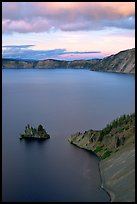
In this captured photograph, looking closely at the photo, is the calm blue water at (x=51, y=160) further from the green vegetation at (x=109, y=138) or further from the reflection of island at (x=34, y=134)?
the green vegetation at (x=109, y=138)

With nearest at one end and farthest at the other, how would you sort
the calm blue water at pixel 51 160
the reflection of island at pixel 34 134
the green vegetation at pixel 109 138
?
the calm blue water at pixel 51 160 < the green vegetation at pixel 109 138 < the reflection of island at pixel 34 134

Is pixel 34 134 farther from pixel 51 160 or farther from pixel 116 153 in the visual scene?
pixel 116 153

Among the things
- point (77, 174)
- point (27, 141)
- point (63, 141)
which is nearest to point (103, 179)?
point (77, 174)

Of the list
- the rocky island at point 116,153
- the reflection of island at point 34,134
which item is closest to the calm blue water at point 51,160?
the rocky island at point 116,153

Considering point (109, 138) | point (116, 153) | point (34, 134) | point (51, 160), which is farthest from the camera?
point (34, 134)

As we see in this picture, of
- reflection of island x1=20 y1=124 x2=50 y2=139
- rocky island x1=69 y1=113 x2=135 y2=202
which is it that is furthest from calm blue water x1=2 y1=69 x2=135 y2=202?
reflection of island x1=20 y1=124 x2=50 y2=139

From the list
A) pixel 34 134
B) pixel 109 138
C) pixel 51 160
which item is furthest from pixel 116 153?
pixel 34 134

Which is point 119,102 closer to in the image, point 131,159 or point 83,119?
point 83,119

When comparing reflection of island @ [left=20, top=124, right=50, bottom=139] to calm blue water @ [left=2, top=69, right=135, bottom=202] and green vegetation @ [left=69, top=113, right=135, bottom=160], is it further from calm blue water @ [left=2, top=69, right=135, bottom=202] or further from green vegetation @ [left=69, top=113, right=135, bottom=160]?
green vegetation @ [left=69, top=113, right=135, bottom=160]
